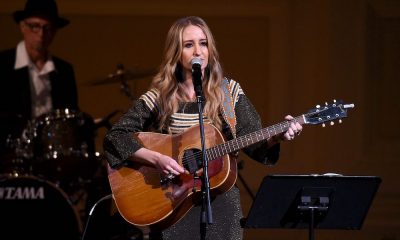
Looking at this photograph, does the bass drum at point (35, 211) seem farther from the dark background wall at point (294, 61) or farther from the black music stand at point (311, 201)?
the black music stand at point (311, 201)

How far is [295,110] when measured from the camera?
26.0 feet

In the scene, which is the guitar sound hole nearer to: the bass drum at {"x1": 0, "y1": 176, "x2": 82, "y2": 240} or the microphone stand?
the microphone stand

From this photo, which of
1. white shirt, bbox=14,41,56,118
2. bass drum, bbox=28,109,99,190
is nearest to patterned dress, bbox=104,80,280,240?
bass drum, bbox=28,109,99,190

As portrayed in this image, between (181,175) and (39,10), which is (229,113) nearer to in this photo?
(181,175)

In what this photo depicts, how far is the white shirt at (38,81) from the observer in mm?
7145

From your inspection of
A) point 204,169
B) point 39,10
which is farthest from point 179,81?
point 39,10

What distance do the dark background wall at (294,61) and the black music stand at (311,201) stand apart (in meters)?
3.40

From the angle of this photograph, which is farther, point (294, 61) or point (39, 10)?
point (294, 61)

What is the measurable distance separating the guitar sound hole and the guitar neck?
8cm

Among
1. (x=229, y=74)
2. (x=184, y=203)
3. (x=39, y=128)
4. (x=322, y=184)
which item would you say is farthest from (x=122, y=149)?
(x=229, y=74)

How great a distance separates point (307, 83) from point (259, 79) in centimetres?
47

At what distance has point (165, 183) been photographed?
4465mm

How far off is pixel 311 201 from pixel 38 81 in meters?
3.70

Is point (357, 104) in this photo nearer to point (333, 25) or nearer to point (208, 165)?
point (333, 25)
